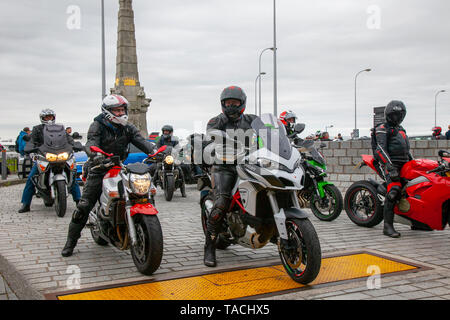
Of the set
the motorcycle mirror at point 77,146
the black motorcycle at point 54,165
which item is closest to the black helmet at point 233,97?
the motorcycle mirror at point 77,146

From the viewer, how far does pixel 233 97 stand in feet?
17.2

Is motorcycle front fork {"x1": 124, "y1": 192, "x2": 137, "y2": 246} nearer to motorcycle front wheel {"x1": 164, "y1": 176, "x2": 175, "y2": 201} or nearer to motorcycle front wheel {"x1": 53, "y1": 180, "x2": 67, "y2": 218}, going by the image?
motorcycle front wheel {"x1": 53, "y1": 180, "x2": 67, "y2": 218}

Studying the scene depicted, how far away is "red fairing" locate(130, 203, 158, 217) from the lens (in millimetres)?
Answer: 4664

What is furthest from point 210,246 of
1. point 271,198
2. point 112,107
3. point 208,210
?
point 112,107

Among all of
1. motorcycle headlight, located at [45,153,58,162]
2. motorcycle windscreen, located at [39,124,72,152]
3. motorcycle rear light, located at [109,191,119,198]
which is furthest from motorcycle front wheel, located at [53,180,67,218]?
motorcycle rear light, located at [109,191,119,198]

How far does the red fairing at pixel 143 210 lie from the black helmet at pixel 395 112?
4.23 m

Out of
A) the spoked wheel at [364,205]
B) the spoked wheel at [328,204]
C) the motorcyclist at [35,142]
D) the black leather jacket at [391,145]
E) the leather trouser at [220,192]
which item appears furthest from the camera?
the motorcyclist at [35,142]

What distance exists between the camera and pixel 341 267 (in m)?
5.15

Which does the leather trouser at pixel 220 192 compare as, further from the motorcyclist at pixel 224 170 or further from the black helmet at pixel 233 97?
the black helmet at pixel 233 97

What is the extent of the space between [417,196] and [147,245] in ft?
12.9

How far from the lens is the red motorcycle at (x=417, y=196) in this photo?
622 cm
